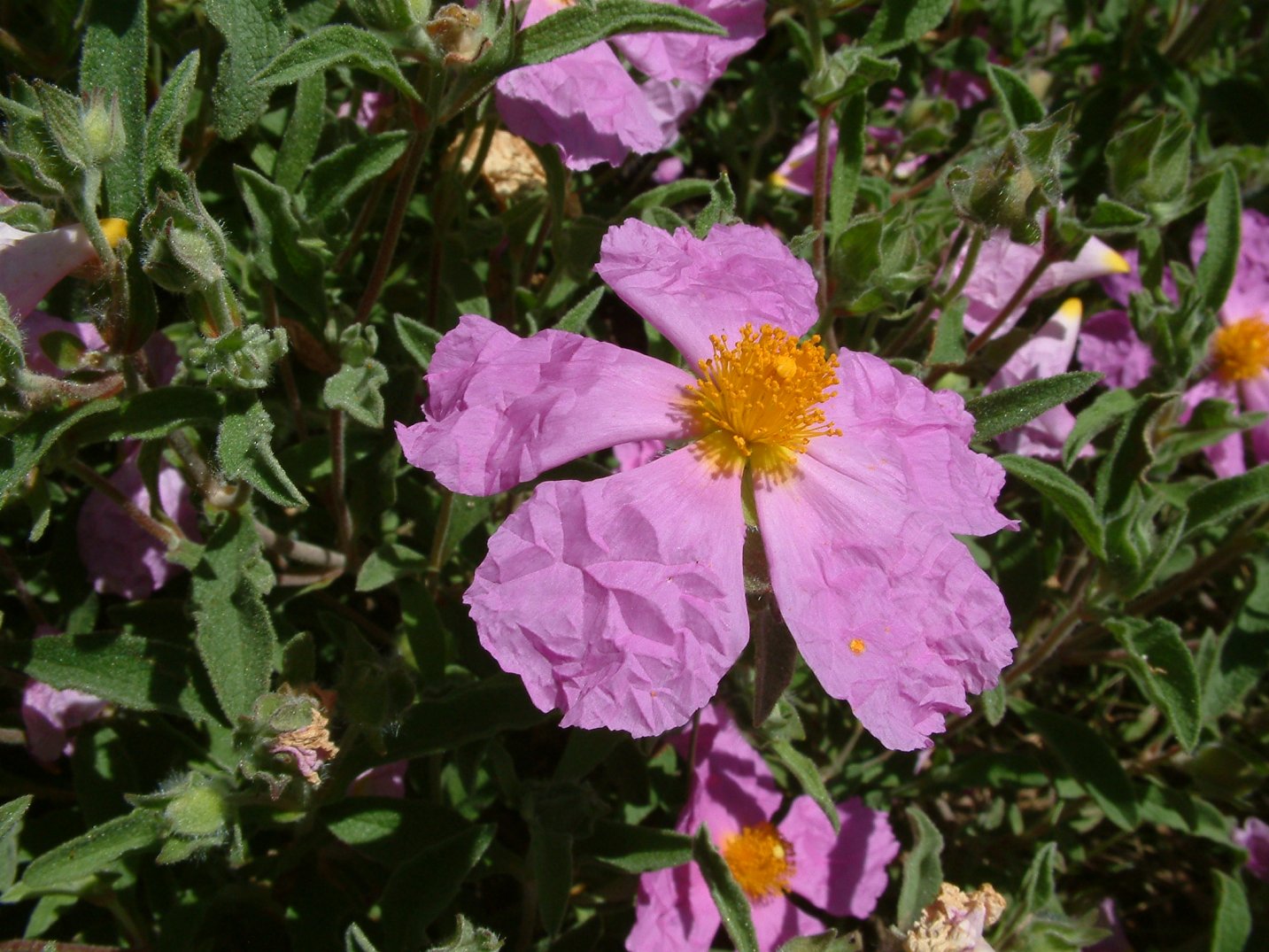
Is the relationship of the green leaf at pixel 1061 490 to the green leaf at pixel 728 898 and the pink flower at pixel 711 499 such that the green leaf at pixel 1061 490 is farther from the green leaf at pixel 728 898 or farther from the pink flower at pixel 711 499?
the green leaf at pixel 728 898

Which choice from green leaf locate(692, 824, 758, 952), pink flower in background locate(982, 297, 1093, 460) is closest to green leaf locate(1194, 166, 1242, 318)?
pink flower in background locate(982, 297, 1093, 460)

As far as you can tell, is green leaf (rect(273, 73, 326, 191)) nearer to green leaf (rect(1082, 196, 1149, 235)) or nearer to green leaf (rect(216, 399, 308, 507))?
green leaf (rect(216, 399, 308, 507))

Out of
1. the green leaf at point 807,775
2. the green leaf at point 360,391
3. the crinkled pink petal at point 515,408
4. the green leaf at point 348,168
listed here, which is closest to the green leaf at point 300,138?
the green leaf at point 348,168

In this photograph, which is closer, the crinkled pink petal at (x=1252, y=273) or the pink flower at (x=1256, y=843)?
the pink flower at (x=1256, y=843)

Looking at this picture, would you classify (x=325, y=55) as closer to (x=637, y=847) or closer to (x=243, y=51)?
(x=243, y=51)

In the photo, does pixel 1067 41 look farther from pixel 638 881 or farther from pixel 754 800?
pixel 638 881

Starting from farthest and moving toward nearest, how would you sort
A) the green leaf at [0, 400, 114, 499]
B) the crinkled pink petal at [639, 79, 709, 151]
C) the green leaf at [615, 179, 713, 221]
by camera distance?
the crinkled pink petal at [639, 79, 709, 151]
the green leaf at [615, 179, 713, 221]
the green leaf at [0, 400, 114, 499]
